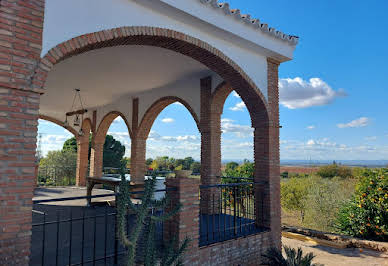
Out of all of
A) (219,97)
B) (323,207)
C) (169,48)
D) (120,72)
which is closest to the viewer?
(169,48)

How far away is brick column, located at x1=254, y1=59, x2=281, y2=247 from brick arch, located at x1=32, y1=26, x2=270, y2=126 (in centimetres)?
20

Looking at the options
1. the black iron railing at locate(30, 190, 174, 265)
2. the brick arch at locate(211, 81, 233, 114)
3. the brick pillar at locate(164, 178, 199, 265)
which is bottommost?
the black iron railing at locate(30, 190, 174, 265)

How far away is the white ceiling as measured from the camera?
5.54 metres

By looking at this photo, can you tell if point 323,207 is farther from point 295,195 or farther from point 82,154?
point 82,154

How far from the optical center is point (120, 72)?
6660 millimetres

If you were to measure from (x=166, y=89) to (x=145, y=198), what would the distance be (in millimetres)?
5608

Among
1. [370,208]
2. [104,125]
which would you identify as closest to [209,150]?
[370,208]

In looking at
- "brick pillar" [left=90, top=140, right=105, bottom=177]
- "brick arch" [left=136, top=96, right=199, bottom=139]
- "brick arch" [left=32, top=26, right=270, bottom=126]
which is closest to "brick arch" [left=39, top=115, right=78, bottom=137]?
"brick pillar" [left=90, top=140, right=105, bottom=177]

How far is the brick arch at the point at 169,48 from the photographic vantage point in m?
2.99

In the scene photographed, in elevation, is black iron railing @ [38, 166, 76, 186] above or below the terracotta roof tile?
below

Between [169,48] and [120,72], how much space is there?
105 inches

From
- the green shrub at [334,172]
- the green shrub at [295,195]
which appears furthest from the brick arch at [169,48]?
the green shrub at [334,172]

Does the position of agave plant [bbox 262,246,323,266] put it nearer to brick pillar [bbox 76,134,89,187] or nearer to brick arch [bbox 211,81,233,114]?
brick arch [bbox 211,81,233,114]

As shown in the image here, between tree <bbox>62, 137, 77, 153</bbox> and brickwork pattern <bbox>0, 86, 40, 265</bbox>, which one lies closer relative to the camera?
brickwork pattern <bbox>0, 86, 40, 265</bbox>
